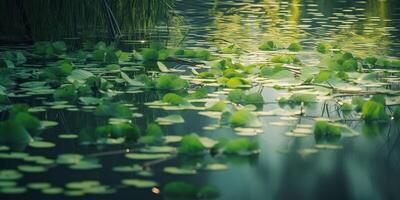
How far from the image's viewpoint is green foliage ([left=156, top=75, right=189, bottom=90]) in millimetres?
3883

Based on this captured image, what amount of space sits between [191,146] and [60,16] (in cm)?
315

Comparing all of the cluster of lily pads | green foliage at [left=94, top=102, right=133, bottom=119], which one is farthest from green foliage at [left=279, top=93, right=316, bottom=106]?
green foliage at [left=94, top=102, right=133, bottom=119]

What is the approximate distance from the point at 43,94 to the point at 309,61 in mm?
1981

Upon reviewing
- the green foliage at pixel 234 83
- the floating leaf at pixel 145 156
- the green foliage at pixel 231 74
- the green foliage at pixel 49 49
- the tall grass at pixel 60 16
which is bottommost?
the floating leaf at pixel 145 156

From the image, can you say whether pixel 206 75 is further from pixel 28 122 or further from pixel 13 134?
pixel 13 134

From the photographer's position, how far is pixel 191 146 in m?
2.63

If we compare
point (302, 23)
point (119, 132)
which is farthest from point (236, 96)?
point (302, 23)

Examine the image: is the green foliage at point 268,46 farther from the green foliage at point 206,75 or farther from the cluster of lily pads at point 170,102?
the green foliage at point 206,75

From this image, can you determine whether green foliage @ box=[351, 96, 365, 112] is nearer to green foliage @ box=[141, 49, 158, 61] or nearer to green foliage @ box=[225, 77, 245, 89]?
green foliage @ box=[225, 77, 245, 89]

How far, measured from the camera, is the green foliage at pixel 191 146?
2629 mm

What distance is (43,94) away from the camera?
12.1 ft

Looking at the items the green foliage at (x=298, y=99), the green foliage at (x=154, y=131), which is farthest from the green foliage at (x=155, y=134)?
the green foliage at (x=298, y=99)

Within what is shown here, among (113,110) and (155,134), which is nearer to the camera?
(155,134)

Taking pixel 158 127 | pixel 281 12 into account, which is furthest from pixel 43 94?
pixel 281 12
